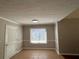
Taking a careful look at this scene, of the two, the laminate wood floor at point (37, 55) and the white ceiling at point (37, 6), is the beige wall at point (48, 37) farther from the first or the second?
the white ceiling at point (37, 6)

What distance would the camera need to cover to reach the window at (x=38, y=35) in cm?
851

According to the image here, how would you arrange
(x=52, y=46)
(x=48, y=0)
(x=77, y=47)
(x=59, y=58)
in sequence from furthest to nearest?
(x=52, y=46)
(x=77, y=47)
(x=59, y=58)
(x=48, y=0)

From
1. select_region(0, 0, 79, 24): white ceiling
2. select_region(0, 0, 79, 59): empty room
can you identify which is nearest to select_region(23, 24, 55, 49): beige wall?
select_region(0, 0, 79, 59): empty room

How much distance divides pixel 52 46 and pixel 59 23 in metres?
2.76

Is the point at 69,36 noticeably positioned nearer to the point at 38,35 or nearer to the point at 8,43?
the point at 38,35

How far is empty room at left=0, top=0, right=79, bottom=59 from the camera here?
293cm

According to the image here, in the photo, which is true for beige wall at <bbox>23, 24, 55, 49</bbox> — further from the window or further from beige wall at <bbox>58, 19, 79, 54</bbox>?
beige wall at <bbox>58, 19, 79, 54</bbox>

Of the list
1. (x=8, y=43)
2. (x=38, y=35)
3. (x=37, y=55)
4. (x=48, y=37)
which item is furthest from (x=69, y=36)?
(x=8, y=43)

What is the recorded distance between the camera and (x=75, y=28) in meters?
6.14

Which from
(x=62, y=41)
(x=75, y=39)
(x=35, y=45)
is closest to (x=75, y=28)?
(x=75, y=39)

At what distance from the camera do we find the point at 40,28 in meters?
8.50

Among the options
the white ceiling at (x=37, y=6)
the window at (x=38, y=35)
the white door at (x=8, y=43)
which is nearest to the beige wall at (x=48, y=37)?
the window at (x=38, y=35)

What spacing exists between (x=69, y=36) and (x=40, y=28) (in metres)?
3.06

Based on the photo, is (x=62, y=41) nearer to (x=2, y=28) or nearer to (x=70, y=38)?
(x=70, y=38)
